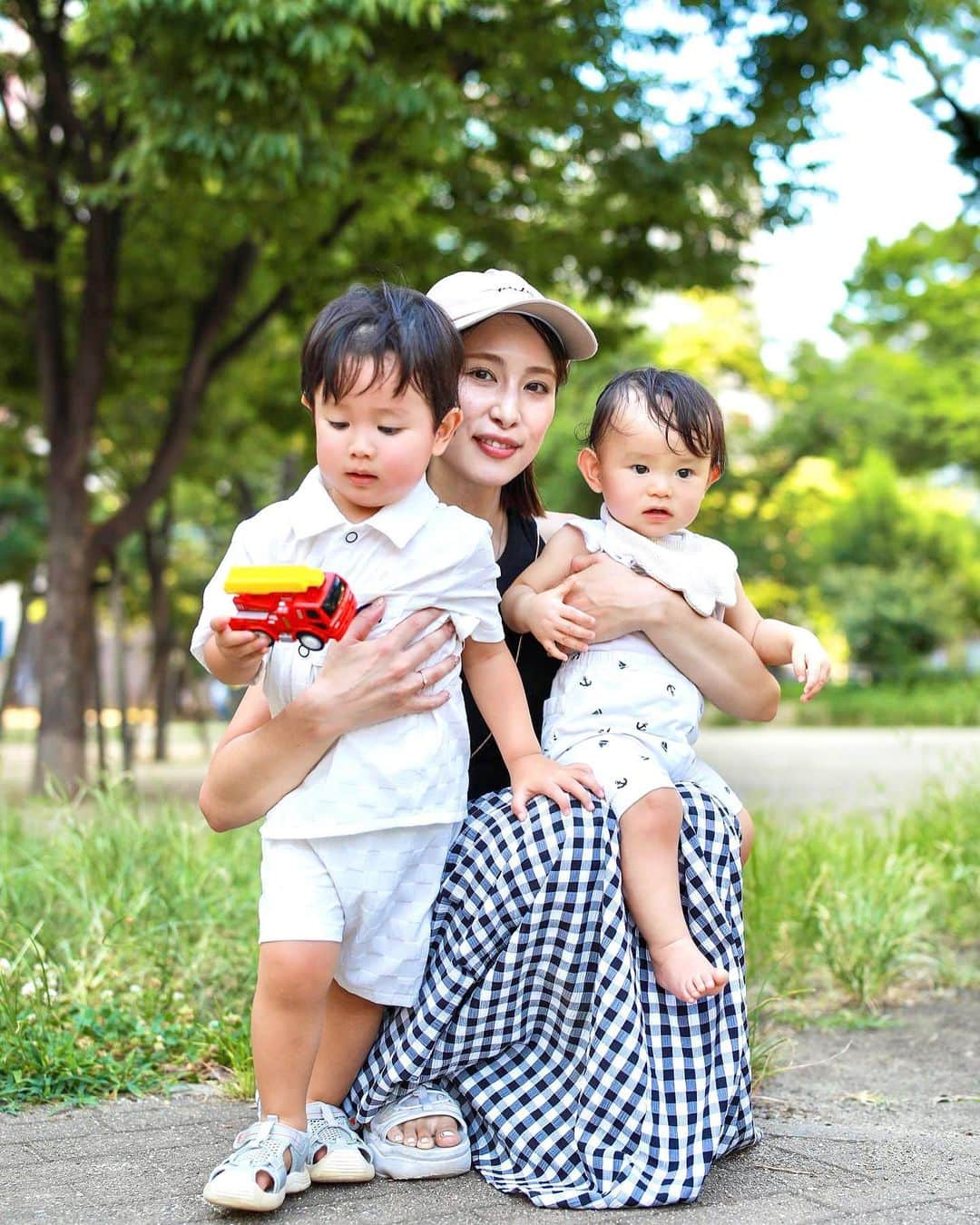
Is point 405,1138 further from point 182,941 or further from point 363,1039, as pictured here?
point 182,941

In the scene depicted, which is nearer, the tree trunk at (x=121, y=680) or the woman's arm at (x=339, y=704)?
the woman's arm at (x=339, y=704)

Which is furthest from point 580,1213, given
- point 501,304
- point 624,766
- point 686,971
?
point 501,304

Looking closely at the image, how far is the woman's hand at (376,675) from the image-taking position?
2.28 metres

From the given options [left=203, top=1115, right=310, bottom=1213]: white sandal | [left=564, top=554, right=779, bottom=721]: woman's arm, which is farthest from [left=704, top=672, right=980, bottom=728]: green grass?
[left=203, top=1115, right=310, bottom=1213]: white sandal

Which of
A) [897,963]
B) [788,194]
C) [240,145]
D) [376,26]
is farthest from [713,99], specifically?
[897,963]

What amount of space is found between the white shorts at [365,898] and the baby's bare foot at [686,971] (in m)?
0.41

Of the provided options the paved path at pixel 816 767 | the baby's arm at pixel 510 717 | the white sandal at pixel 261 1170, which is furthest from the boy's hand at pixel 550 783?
the paved path at pixel 816 767

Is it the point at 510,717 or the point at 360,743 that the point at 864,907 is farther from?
the point at 360,743

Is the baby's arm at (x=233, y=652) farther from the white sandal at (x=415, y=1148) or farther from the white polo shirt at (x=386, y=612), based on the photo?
the white sandal at (x=415, y=1148)

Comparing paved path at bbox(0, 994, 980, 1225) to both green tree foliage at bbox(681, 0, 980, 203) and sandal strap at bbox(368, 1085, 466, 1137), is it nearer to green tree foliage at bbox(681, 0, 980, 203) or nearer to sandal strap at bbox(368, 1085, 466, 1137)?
sandal strap at bbox(368, 1085, 466, 1137)

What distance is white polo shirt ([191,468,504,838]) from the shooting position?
7.50 feet

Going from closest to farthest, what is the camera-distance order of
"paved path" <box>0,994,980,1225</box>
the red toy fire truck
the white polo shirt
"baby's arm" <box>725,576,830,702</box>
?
the red toy fire truck → "paved path" <box>0,994,980,1225</box> → the white polo shirt → "baby's arm" <box>725,576,830,702</box>

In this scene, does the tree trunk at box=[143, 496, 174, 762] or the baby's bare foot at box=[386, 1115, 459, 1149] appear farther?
the tree trunk at box=[143, 496, 174, 762]

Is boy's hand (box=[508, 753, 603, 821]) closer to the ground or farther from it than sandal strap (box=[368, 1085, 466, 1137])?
farther from it
